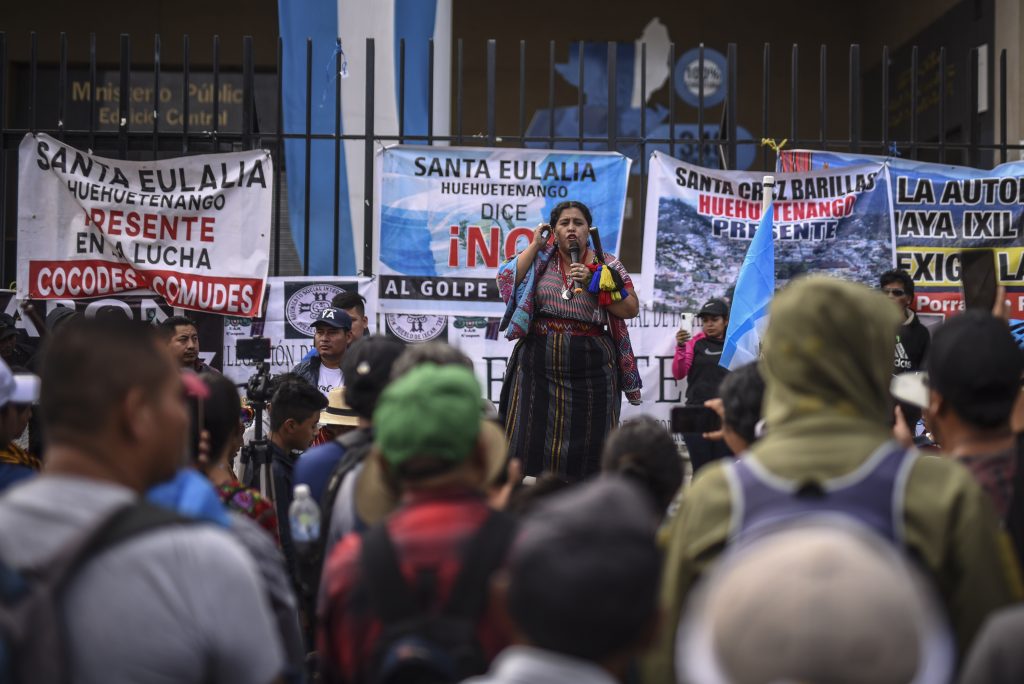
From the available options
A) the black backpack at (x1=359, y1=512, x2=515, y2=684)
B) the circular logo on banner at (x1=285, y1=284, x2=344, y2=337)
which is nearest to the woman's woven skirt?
the circular logo on banner at (x1=285, y1=284, x2=344, y2=337)

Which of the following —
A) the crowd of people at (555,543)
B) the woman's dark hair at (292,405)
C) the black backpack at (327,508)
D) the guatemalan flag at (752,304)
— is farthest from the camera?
the guatemalan flag at (752,304)

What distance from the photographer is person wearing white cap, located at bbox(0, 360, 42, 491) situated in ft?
11.8

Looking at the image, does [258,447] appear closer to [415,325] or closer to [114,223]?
[415,325]

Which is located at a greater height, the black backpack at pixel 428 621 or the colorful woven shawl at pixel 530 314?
the colorful woven shawl at pixel 530 314

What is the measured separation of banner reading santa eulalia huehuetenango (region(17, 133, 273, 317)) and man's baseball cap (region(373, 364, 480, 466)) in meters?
5.81

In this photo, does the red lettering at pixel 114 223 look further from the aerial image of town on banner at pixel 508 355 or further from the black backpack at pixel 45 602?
the black backpack at pixel 45 602

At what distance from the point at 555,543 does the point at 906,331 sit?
238 inches

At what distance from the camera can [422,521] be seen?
229 centimetres

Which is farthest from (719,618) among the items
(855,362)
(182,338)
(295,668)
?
(182,338)

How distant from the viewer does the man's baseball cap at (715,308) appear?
8125 millimetres

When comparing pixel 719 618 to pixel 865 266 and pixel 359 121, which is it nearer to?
pixel 865 266

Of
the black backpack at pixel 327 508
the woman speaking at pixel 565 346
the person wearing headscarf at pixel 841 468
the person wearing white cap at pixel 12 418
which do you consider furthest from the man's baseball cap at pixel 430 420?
the woman speaking at pixel 565 346

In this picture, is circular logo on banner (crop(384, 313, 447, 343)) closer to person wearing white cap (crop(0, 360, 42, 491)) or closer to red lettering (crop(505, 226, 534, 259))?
red lettering (crop(505, 226, 534, 259))

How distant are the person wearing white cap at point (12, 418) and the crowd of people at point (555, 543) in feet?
3.08
